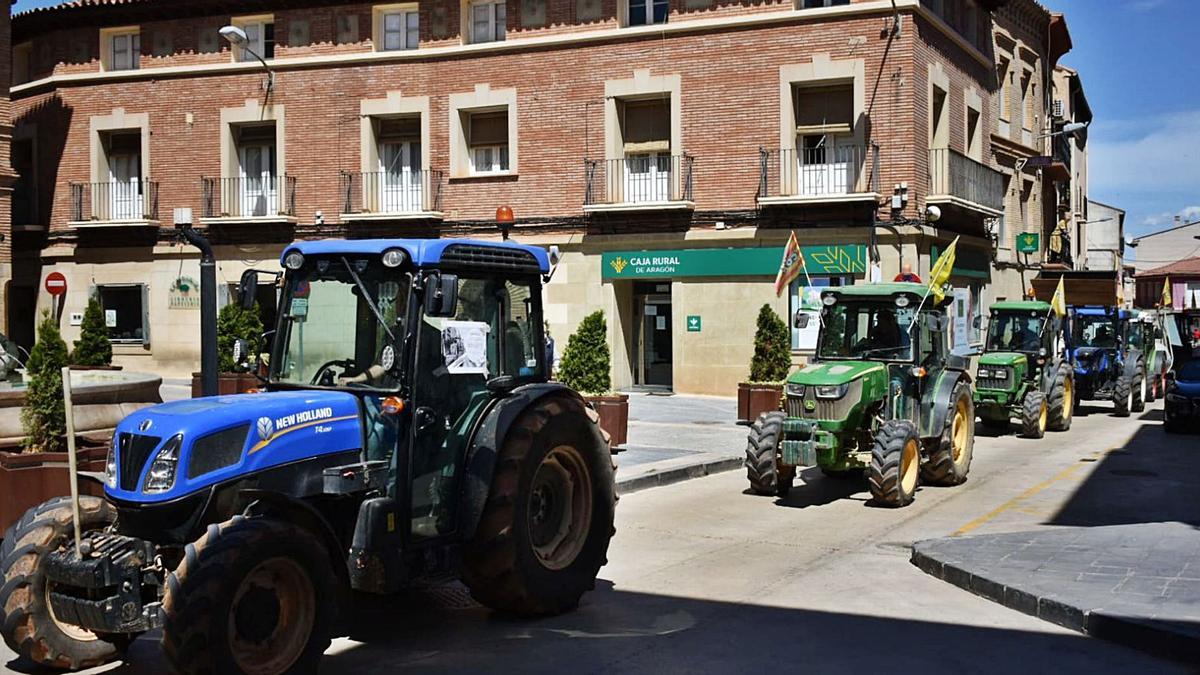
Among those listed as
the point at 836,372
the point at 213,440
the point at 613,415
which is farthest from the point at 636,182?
the point at 213,440

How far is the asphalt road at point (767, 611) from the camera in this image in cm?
698

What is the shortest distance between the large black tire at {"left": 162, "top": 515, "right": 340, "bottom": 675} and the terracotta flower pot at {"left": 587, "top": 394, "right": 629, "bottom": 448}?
10679mm

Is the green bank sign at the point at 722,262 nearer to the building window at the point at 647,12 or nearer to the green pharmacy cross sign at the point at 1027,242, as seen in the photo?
the building window at the point at 647,12

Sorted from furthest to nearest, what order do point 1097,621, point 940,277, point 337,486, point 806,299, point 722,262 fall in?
1. point 722,262
2. point 806,299
3. point 940,277
4. point 1097,621
5. point 337,486

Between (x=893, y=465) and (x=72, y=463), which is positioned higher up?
(x=72, y=463)

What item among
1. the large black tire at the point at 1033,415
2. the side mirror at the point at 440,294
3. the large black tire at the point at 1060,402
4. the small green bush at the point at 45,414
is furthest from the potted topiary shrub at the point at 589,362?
the side mirror at the point at 440,294

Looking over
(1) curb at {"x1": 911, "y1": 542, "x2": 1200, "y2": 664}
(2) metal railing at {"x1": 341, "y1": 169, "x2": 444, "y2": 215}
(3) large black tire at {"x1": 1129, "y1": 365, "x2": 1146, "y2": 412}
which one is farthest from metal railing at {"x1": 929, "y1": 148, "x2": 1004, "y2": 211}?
(1) curb at {"x1": 911, "y1": 542, "x2": 1200, "y2": 664}

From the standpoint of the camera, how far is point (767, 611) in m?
8.17

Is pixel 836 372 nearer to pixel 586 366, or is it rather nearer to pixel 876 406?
pixel 876 406

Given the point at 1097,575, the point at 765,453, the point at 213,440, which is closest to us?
A: the point at 213,440

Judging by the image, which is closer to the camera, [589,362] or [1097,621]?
[1097,621]

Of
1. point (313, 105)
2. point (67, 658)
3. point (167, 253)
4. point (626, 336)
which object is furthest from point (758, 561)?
point (167, 253)

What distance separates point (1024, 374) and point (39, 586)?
18319 millimetres

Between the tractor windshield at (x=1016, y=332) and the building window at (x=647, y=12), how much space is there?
32.5ft
